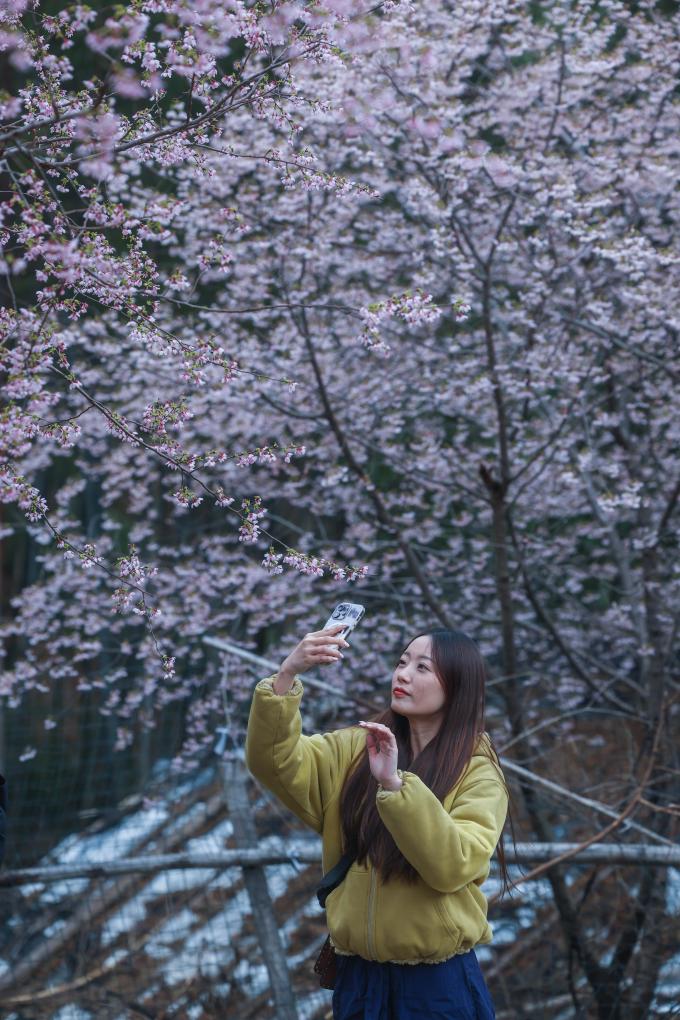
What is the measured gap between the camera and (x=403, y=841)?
1853 millimetres

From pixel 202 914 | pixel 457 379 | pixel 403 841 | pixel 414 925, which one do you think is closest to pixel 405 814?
pixel 403 841

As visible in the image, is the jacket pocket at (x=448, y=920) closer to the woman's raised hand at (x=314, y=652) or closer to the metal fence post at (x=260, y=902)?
the woman's raised hand at (x=314, y=652)

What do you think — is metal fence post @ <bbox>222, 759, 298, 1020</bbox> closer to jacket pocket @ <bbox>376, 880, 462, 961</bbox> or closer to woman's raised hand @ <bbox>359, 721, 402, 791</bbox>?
jacket pocket @ <bbox>376, 880, 462, 961</bbox>

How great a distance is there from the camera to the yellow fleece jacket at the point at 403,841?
6.09 ft

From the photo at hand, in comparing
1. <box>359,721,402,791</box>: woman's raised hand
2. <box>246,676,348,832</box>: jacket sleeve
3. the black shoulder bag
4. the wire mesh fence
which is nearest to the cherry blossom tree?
the wire mesh fence

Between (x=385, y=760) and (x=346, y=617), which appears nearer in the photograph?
(x=385, y=760)

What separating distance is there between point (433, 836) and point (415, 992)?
34 centimetres

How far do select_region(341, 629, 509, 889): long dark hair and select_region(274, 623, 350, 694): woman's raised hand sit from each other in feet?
0.91

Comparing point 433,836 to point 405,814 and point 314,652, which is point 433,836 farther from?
point 314,652

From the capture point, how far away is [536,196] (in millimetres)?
4754

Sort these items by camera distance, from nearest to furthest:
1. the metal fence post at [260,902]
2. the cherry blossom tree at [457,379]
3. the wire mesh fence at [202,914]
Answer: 1. the metal fence post at [260,902]
2. the wire mesh fence at [202,914]
3. the cherry blossom tree at [457,379]

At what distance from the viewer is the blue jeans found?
1.94 metres

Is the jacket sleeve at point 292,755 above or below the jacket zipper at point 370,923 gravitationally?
above

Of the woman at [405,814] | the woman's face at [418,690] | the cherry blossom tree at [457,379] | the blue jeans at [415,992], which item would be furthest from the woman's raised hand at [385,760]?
the cherry blossom tree at [457,379]
